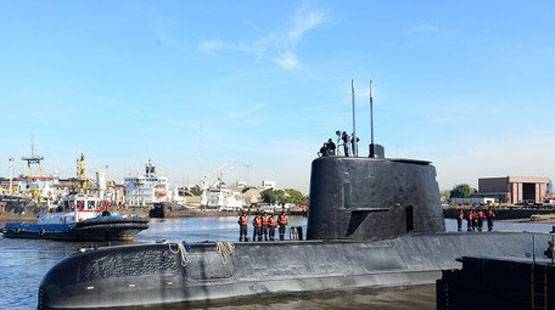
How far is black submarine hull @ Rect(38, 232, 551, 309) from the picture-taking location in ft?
45.6

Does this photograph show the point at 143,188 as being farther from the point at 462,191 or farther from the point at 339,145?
the point at 339,145

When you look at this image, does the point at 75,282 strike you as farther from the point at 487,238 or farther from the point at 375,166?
the point at 487,238

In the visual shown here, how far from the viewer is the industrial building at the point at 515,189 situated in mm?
117438

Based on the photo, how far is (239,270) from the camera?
15.5 metres

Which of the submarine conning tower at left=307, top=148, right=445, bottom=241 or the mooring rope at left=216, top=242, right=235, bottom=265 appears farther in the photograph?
the submarine conning tower at left=307, top=148, right=445, bottom=241

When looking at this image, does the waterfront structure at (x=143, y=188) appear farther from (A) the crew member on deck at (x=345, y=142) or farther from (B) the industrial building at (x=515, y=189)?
(A) the crew member on deck at (x=345, y=142)

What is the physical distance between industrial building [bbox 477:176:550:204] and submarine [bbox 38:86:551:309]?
103838 mm

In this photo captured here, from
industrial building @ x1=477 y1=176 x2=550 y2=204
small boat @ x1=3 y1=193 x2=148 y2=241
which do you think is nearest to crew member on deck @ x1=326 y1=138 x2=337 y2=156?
small boat @ x1=3 y1=193 x2=148 y2=241

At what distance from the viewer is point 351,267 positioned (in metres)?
16.7

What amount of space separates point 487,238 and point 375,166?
5.26m

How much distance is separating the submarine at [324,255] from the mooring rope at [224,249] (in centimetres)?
3

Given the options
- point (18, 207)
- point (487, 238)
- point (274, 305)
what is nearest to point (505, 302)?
point (274, 305)

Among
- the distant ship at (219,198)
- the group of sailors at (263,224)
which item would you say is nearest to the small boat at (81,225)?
the group of sailors at (263,224)

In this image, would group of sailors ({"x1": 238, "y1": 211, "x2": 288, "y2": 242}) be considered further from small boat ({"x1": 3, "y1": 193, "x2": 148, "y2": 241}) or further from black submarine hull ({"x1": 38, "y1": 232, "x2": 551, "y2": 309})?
small boat ({"x1": 3, "y1": 193, "x2": 148, "y2": 241})
